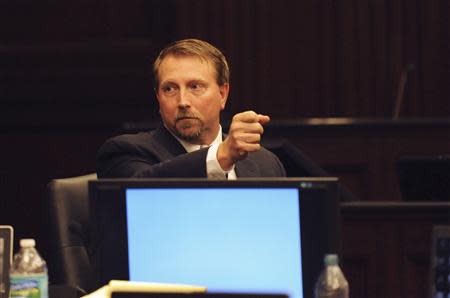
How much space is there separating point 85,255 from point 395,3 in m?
4.59

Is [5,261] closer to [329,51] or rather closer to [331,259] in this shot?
[331,259]

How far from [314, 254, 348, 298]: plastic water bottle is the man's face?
142 cm

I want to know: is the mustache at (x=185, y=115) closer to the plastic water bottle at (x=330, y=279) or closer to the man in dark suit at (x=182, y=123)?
the man in dark suit at (x=182, y=123)

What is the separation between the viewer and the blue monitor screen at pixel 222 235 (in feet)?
7.26

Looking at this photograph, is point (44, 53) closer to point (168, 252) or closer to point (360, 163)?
point (360, 163)

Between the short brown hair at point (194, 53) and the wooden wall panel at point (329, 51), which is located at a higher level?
the wooden wall panel at point (329, 51)

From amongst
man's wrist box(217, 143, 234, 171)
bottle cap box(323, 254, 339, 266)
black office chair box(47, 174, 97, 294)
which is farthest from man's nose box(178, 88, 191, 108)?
bottle cap box(323, 254, 339, 266)

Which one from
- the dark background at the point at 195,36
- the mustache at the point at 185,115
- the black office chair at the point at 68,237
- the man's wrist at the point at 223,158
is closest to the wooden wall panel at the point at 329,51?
the dark background at the point at 195,36

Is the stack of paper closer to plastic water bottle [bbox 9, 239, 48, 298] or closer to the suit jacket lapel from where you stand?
plastic water bottle [bbox 9, 239, 48, 298]

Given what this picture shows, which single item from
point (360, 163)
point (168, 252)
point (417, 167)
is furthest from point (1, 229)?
point (360, 163)

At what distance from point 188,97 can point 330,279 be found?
1.47m

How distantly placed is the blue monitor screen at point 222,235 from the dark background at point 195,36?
5.05 meters

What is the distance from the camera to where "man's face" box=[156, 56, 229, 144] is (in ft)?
11.5

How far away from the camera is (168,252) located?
2258 millimetres
